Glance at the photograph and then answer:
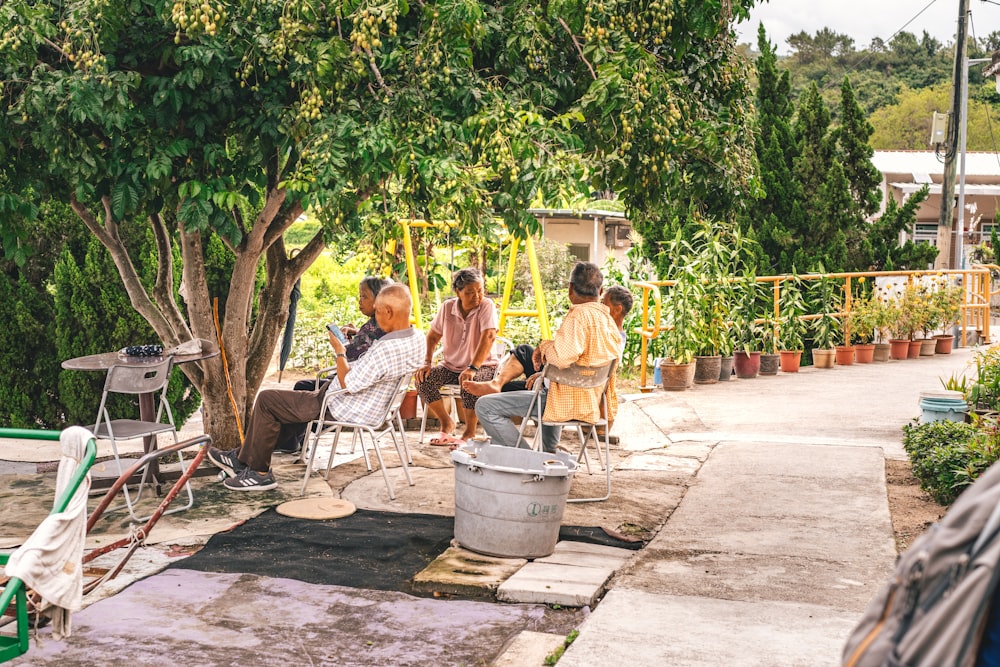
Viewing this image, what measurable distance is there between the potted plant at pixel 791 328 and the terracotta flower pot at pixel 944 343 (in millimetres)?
2814

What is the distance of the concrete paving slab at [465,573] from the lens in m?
4.52

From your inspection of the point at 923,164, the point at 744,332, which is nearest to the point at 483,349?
the point at 744,332

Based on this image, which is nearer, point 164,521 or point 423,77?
point 423,77

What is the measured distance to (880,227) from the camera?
14.4 meters

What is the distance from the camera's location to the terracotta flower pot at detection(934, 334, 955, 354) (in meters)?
14.1

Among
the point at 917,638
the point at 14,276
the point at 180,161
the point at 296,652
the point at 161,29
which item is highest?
the point at 161,29

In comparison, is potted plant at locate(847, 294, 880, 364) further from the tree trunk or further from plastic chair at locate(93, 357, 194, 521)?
plastic chair at locate(93, 357, 194, 521)

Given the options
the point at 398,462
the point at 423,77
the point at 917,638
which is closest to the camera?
the point at 917,638

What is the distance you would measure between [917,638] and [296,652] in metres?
2.65

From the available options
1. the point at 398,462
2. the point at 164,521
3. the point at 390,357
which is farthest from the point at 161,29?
the point at 398,462

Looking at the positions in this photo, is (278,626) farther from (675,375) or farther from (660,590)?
(675,375)

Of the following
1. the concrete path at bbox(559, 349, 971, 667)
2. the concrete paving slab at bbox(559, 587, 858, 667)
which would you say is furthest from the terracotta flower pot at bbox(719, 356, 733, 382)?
the concrete paving slab at bbox(559, 587, 858, 667)

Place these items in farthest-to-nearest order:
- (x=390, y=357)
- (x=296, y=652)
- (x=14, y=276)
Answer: (x=14, y=276) < (x=390, y=357) < (x=296, y=652)

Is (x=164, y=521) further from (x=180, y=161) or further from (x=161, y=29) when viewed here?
(x=161, y=29)
